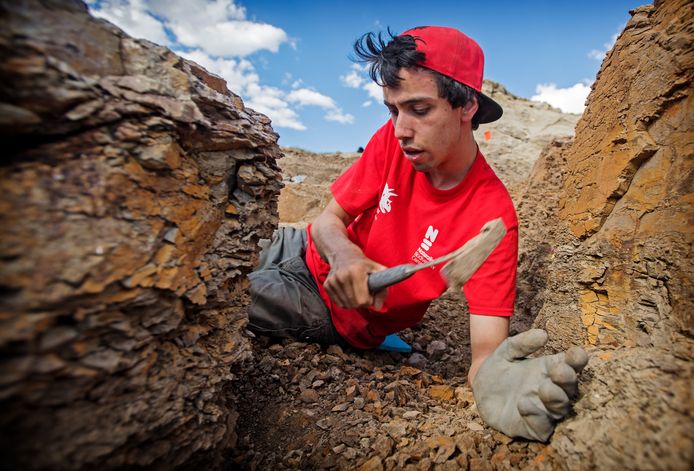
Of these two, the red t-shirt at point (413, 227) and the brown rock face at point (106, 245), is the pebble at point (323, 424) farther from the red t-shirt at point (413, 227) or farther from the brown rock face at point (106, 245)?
the red t-shirt at point (413, 227)

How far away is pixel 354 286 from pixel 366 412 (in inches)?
24.5

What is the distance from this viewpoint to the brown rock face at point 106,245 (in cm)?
73

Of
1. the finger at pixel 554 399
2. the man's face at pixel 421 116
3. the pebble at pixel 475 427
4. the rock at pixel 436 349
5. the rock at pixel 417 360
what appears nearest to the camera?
the finger at pixel 554 399

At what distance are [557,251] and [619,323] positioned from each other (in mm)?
700

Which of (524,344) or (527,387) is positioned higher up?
(524,344)

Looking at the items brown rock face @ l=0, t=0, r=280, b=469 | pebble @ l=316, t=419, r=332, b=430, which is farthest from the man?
brown rock face @ l=0, t=0, r=280, b=469

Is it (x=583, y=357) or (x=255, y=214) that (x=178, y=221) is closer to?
(x=255, y=214)

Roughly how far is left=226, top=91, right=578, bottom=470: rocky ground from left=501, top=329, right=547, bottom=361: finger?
289 millimetres

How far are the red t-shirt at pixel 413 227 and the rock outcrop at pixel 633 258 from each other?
0.44 metres

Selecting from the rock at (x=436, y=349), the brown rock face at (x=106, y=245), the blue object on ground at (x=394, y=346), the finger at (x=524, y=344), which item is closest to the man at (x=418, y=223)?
the finger at (x=524, y=344)

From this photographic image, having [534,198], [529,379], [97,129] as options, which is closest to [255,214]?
[97,129]

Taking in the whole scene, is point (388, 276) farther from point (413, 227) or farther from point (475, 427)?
point (413, 227)

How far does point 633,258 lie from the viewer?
157cm

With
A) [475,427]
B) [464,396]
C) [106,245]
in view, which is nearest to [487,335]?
[464,396]
